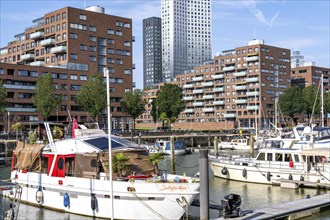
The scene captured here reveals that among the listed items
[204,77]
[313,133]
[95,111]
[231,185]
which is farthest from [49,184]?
[204,77]

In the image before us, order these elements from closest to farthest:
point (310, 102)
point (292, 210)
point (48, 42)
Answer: point (292, 210) → point (48, 42) → point (310, 102)

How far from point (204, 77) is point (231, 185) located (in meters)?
Result: 111

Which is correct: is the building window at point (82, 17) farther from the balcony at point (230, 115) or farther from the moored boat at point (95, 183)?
the moored boat at point (95, 183)

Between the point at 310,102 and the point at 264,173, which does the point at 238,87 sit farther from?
the point at 264,173

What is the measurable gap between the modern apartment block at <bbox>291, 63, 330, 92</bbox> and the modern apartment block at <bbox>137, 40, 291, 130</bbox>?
18.0 meters

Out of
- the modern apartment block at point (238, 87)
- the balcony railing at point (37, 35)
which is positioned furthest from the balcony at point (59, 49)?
the modern apartment block at point (238, 87)

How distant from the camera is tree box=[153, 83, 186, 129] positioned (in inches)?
4215

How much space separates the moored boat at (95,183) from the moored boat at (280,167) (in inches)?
546

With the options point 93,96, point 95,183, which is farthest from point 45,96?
point 95,183

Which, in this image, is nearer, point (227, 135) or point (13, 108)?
Result: point (13, 108)

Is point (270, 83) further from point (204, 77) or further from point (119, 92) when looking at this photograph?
point (119, 92)

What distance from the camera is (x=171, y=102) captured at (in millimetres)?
107188

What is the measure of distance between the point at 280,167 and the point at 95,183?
1773 centimetres

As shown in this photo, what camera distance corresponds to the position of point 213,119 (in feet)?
470
